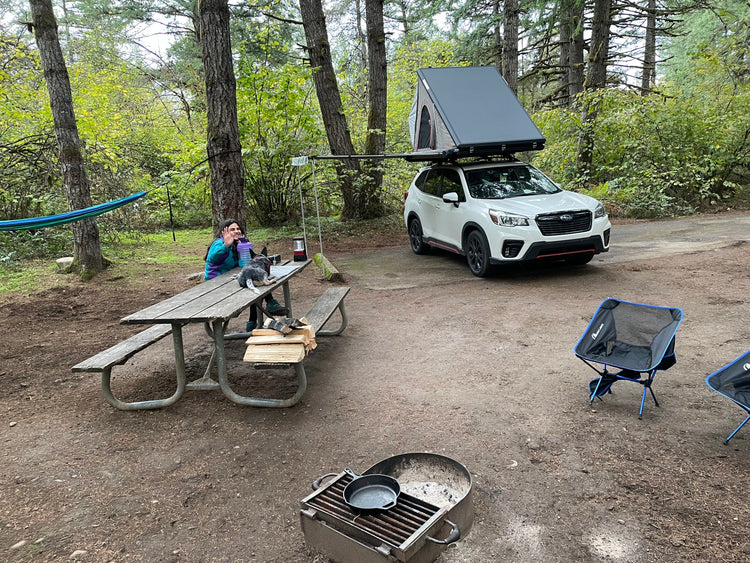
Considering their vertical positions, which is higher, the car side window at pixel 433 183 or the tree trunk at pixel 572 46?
the tree trunk at pixel 572 46

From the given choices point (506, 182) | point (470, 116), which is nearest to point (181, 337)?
point (506, 182)

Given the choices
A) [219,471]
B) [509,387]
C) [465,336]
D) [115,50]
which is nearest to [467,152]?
[465,336]

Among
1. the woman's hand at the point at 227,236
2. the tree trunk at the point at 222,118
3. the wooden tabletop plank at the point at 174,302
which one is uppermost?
the tree trunk at the point at 222,118

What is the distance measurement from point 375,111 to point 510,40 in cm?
471

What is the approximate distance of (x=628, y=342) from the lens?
13.0 feet

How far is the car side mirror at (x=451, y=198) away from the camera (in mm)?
8203

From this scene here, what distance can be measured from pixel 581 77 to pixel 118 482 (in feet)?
57.6

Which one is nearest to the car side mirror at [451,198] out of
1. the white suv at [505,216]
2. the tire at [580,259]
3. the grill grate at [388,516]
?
the white suv at [505,216]

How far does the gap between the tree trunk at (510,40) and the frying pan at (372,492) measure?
552 inches

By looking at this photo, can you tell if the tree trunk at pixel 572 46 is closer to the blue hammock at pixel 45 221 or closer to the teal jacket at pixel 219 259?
the teal jacket at pixel 219 259

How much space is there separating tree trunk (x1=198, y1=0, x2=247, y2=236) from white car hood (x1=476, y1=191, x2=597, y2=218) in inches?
145

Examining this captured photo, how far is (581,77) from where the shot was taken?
1659 centimetres

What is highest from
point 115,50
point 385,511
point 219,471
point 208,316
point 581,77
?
point 115,50

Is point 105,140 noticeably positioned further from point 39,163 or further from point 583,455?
point 583,455
